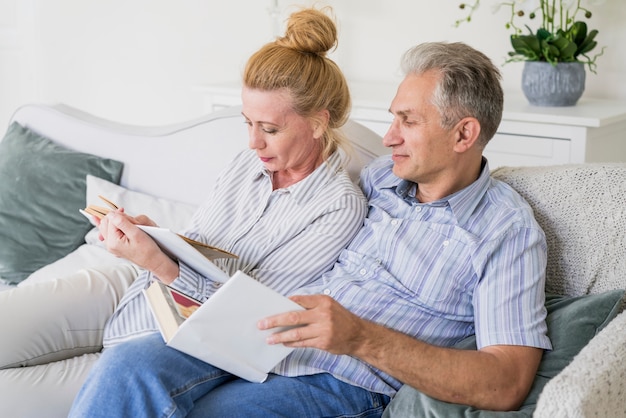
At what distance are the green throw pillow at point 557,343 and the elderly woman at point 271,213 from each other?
41 cm

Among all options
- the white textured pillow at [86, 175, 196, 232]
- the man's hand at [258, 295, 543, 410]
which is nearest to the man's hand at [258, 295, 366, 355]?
the man's hand at [258, 295, 543, 410]

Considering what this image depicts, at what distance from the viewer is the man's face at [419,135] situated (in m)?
1.89

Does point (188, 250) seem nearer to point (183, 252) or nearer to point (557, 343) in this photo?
point (183, 252)

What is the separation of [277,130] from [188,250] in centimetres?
39

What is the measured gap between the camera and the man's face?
6.19 ft

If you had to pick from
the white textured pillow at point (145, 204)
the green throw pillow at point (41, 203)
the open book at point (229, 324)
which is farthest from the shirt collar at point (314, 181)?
the green throw pillow at point (41, 203)

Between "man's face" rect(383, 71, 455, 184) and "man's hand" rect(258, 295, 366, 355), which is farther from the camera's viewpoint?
"man's face" rect(383, 71, 455, 184)

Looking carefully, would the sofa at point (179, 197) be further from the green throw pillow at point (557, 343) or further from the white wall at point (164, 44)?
the white wall at point (164, 44)

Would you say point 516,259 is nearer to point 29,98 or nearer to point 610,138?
point 610,138

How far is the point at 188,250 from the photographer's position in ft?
5.92

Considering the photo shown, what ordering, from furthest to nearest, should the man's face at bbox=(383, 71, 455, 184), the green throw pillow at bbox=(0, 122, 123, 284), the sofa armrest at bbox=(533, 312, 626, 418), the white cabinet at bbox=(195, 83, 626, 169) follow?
the white cabinet at bbox=(195, 83, 626, 169) < the green throw pillow at bbox=(0, 122, 123, 284) < the man's face at bbox=(383, 71, 455, 184) < the sofa armrest at bbox=(533, 312, 626, 418)

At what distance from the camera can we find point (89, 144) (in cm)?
284

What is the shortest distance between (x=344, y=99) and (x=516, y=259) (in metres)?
0.61

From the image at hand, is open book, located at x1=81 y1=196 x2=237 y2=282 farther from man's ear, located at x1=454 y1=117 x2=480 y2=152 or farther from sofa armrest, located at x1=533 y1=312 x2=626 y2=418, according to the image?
sofa armrest, located at x1=533 y1=312 x2=626 y2=418
